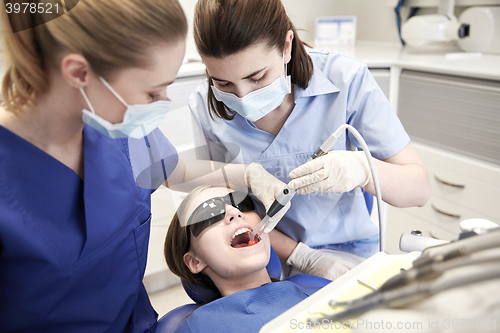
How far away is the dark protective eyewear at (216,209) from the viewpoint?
3.76 ft

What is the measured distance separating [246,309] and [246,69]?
2.25 ft

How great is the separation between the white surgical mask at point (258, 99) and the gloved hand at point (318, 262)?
0.53 metres

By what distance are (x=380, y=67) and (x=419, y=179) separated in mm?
1173

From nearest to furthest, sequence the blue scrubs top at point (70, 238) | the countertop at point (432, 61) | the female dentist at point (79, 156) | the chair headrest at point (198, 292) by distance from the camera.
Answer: the female dentist at point (79, 156), the blue scrubs top at point (70, 238), the chair headrest at point (198, 292), the countertop at point (432, 61)

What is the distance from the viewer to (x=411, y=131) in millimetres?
2188

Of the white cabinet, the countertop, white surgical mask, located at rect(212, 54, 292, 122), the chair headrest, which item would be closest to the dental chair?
the chair headrest

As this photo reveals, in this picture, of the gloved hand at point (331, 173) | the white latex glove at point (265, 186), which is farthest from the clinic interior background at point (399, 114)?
the gloved hand at point (331, 173)

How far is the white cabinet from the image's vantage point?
180 centimetres

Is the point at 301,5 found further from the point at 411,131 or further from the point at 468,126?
the point at 468,126

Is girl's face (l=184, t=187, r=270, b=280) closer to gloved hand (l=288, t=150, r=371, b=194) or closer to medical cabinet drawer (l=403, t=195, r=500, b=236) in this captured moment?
gloved hand (l=288, t=150, r=371, b=194)

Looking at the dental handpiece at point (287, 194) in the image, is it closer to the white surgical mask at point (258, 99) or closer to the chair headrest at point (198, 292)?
the white surgical mask at point (258, 99)

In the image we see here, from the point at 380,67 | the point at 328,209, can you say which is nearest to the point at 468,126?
the point at 380,67

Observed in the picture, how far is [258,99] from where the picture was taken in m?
1.07

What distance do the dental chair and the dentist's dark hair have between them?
2.47 ft
